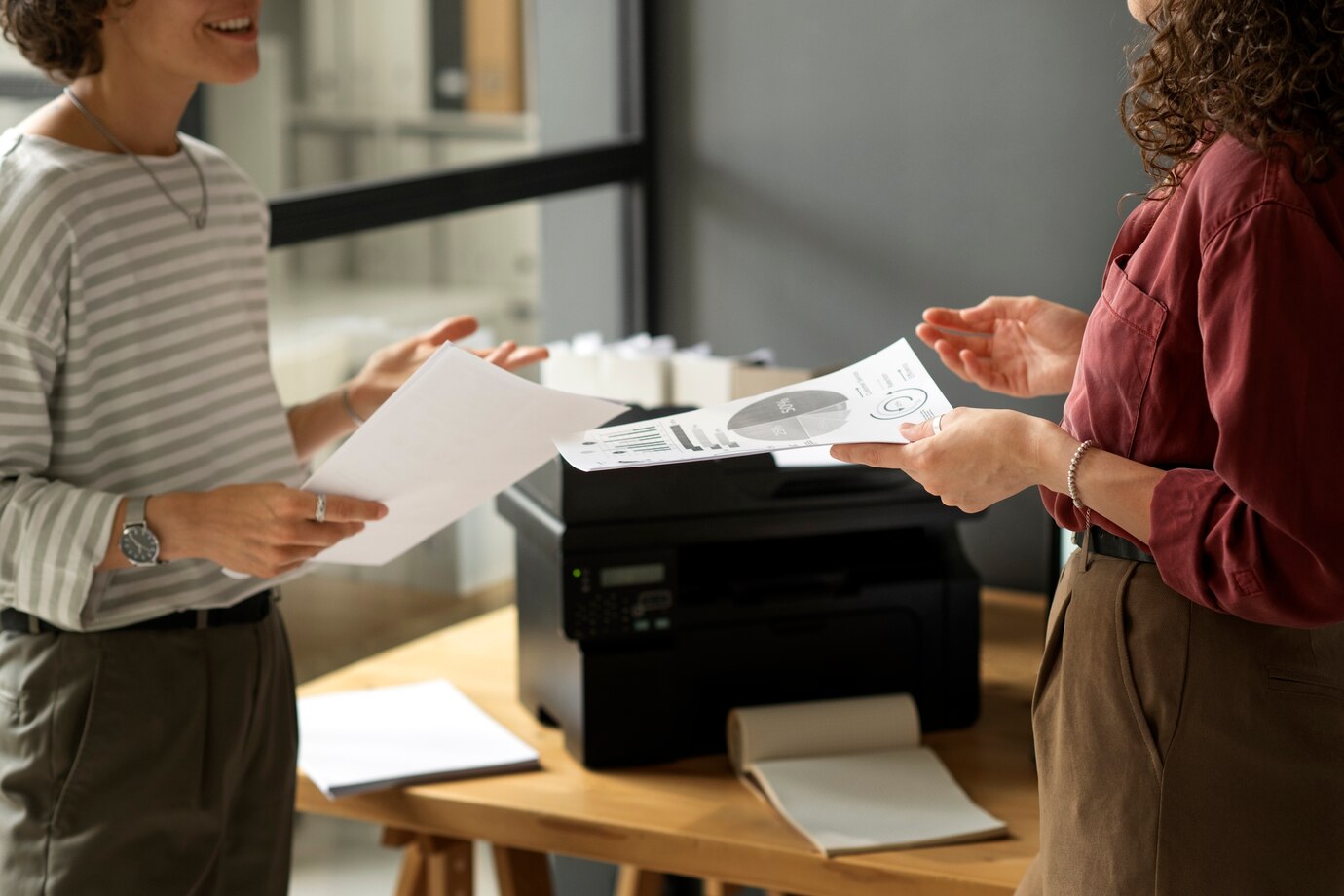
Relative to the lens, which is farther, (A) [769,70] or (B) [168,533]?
(A) [769,70]

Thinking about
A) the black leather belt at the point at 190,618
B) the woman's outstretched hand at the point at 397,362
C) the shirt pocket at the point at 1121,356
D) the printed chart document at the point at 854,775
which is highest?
the shirt pocket at the point at 1121,356

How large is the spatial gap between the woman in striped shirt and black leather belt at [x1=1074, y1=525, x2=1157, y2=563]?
632 millimetres

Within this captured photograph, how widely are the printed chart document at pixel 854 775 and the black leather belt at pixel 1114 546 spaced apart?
1.82 feet

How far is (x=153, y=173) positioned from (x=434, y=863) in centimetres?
93

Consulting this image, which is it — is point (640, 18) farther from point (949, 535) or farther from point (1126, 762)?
point (1126, 762)

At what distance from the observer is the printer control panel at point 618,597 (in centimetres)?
174

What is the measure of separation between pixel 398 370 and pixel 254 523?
0.41 metres

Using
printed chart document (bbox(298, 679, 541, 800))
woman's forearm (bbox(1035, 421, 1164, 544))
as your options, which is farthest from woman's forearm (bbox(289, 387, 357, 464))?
woman's forearm (bbox(1035, 421, 1164, 544))

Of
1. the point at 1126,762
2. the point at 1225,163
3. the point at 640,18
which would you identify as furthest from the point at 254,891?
the point at 640,18

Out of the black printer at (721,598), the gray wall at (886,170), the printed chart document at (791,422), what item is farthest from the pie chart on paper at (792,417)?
the gray wall at (886,170)

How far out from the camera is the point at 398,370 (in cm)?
167

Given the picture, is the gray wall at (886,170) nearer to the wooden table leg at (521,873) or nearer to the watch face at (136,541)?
the wooden table leg at (521,873)

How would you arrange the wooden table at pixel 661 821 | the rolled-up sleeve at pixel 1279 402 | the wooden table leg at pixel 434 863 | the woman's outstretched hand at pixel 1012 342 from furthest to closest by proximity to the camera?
the wooden table leg at pixel 434 863 → the wooden table at pixel 661 821 → the woman's outstretched hand at pixel 1012 342 → the rolled-up sleeve at pixel 1279 402

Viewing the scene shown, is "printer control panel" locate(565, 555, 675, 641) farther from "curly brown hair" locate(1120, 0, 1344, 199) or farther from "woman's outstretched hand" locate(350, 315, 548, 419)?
"curly brown hair" locate(1120, 0, 1344, 199)
